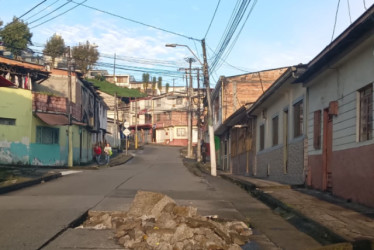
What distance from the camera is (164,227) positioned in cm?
677

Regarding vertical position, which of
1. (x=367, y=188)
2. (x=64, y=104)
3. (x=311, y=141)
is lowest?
(x=367, y=188)

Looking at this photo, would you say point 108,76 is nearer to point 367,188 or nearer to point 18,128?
point 18,128

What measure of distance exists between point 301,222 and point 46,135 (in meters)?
23.4

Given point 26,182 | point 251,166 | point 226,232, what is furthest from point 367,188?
point 251,166

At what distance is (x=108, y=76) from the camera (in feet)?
311

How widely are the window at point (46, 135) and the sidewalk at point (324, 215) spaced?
18947 millimetres

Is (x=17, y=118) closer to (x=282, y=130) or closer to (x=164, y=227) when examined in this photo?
(x=282, y=130)

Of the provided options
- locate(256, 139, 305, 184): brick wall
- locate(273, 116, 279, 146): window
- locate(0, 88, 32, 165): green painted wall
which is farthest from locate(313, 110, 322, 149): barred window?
locate(0, 88, 32, 165): green painted wall

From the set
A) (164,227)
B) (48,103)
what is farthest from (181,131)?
(164,227)

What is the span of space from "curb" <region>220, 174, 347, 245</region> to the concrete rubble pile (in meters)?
1.01

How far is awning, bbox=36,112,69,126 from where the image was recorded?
2682cm

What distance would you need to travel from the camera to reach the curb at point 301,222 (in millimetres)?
6468

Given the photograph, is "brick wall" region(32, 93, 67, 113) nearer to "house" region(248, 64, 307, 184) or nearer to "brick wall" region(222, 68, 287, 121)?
"house" region(248, 64, 307, 184)

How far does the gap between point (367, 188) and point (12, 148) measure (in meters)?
22.0
